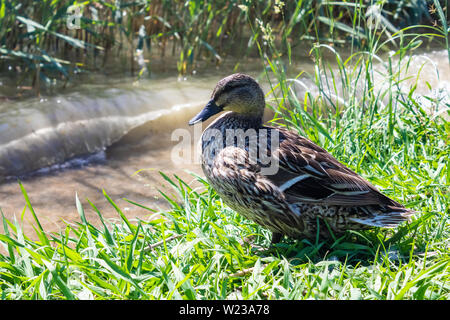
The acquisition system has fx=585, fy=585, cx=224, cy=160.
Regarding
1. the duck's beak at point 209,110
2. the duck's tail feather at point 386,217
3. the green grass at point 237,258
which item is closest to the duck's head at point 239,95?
the duck's beak at point 209,110

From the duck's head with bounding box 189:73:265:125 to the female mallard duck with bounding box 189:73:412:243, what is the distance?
0.29 metres

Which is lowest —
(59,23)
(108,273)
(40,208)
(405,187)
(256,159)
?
(40,208)

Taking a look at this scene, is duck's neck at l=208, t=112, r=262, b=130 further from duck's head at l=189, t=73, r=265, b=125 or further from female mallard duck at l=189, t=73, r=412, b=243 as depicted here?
female mallard duck at l=189, t=73, r=412, b=243

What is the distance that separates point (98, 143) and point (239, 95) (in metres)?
2.26

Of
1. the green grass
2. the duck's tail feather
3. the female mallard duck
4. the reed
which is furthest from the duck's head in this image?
the reed

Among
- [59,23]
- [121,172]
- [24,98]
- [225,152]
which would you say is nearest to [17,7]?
[59,23]

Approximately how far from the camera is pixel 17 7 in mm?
4992

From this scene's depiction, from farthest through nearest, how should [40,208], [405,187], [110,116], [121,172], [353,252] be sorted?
[110,116] < [121,172] < [40,208] < [405,187] < [353,252]

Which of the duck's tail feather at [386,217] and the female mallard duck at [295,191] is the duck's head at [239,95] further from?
the duck's tail feather at [386,217]

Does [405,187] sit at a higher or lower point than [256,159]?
lower

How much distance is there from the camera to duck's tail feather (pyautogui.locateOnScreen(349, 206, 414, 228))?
8.34 feet

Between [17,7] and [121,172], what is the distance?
1770 millimetres
